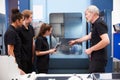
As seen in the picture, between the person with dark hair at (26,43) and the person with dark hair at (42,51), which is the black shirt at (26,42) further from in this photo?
the person with dark hair at (42,51)

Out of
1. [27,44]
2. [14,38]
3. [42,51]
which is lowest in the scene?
[42,51]

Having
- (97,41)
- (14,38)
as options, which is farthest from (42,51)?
(97,41)

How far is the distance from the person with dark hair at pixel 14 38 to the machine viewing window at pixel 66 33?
100 centimetres

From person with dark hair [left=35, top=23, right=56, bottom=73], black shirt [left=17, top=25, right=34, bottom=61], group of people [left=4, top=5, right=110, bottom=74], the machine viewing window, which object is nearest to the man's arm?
group of people [left=4, top=5, right=110, bottom=74]

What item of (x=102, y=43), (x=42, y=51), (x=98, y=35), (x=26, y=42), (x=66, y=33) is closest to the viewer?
(x=102, y=43)

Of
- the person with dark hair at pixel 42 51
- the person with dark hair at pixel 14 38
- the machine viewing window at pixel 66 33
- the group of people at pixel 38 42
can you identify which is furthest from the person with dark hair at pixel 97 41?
the machine viewing window at pixel 66 33

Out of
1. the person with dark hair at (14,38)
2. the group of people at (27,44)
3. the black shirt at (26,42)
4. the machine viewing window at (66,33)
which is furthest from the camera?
the machine viewing window at (66,33)

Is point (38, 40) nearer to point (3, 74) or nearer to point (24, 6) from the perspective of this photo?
point (24, 6)

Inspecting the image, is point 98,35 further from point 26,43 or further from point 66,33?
point 66,33

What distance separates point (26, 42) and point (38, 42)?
0.60ft

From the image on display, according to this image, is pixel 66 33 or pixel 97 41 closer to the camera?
pixel 97 41

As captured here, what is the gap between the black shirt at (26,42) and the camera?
384cm

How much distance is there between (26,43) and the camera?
388 cm

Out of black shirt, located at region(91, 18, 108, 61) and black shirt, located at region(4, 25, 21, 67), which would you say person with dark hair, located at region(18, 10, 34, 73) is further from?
black shirt, located at region(91, 18, 108, 61)
